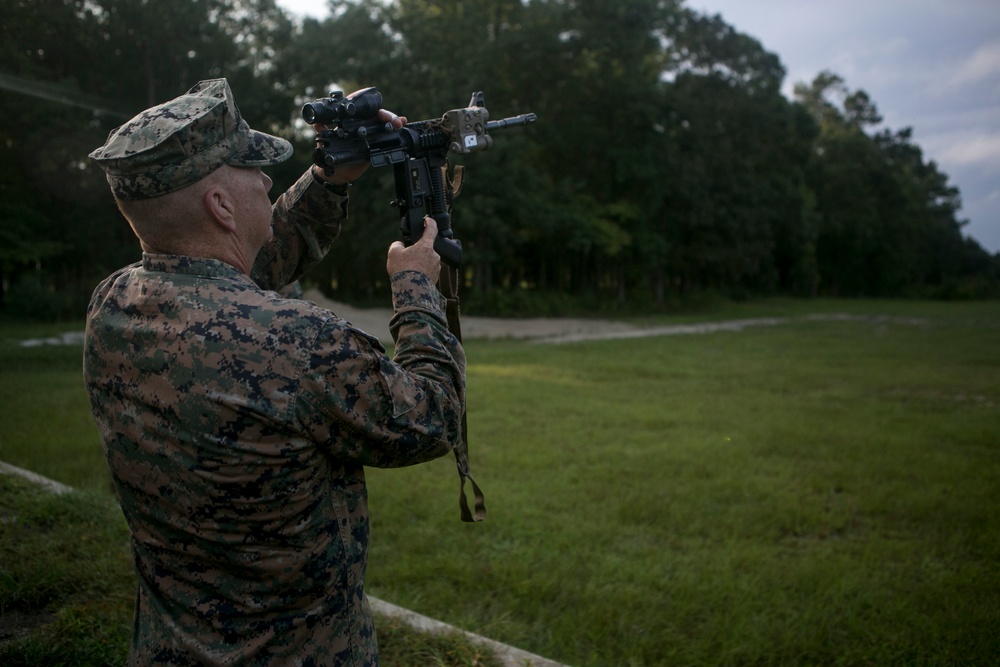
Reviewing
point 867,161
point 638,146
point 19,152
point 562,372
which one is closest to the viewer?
point 562,372

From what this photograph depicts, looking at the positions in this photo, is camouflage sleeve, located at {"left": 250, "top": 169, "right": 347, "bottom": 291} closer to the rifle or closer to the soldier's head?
the rifle

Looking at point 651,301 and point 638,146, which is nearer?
point 638,146

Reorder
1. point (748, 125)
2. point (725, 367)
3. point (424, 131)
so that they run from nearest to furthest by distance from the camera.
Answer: point (424, 131) → point (725, 367) → point (748, 125)

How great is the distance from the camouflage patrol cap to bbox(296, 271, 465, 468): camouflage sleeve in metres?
0.43

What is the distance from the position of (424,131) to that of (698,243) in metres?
31.7

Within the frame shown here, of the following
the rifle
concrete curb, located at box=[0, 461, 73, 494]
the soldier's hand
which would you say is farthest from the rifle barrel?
concrete curb, located at box=[0, 461, 73, 494]

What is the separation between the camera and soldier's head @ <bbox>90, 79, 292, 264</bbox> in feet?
4.98

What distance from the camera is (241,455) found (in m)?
A: 1.53

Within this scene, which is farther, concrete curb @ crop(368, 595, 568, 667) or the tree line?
the tree line

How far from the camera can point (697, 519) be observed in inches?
193

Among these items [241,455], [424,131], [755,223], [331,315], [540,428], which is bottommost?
[540,428]

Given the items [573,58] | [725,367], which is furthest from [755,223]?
[725,367]

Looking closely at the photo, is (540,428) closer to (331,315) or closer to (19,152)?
(331,315)

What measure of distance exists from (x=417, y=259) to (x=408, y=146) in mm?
526
